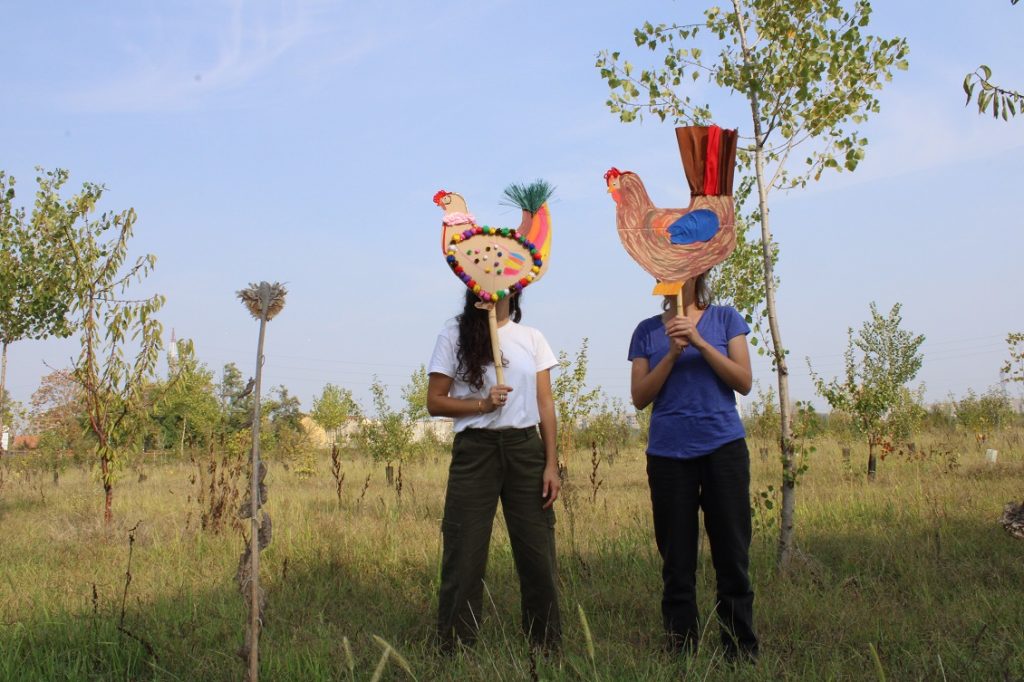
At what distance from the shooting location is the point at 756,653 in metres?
3.48

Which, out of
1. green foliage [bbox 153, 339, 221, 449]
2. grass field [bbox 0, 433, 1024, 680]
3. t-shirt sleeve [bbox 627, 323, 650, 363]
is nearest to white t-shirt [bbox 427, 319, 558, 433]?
t-shirt sleeve [bbox 627, 323, 650, 363]

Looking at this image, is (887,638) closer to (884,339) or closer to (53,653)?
(53,653)

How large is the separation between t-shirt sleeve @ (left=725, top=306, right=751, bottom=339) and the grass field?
4.38 feet

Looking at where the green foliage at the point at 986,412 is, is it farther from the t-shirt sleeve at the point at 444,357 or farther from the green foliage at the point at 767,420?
the t-shirt sleeve at the point at 444,357

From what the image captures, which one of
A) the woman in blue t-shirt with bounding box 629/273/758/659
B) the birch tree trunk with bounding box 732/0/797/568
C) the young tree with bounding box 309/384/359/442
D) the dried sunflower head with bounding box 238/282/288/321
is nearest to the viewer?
the dried sunflower head with bounding box 238/282/288/321

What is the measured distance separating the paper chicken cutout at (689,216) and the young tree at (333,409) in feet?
50.2

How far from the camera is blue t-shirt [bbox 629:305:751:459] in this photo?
3.49 m

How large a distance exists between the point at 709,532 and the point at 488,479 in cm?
98

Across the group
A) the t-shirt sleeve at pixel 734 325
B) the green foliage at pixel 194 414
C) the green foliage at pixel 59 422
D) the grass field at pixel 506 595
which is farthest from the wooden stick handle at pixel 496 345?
the green foliage at pixel 59 422

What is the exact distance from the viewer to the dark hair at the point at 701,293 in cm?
376

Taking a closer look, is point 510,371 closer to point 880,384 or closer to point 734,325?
point 734,325

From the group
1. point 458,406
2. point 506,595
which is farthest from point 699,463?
point 506,595

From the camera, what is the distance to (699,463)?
11.6 ft

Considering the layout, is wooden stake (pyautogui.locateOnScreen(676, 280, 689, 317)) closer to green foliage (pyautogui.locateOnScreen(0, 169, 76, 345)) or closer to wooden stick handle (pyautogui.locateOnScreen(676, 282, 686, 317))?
wooden stick handle (pyautogui.locateOnScreen(676, 282, 686, 317))
